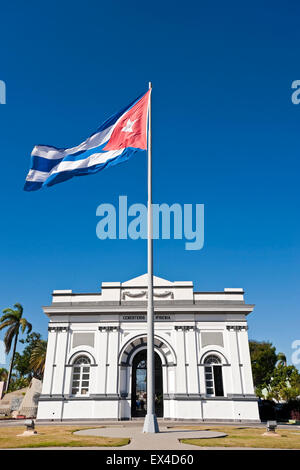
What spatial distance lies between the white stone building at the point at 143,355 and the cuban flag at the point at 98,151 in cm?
1197

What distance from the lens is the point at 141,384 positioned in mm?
25328

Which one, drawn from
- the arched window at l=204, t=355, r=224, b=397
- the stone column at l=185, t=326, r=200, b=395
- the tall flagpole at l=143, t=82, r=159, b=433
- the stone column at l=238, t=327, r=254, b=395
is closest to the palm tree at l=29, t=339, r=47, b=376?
the stone column at l=185, t=326, r=200, b=395

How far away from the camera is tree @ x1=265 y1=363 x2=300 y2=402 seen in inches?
1722

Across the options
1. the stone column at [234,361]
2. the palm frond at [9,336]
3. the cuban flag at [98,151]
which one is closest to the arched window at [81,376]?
the stone column at [234,361]

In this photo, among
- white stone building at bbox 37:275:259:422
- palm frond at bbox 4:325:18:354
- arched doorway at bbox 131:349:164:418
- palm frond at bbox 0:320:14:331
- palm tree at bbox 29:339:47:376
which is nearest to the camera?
white stone building at bbox 37:275:259:422

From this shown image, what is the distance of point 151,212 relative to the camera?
46.2 feet

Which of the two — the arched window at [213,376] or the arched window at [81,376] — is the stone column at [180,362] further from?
the arched window at [81,376]

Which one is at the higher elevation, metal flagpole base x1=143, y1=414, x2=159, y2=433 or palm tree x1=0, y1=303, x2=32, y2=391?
palm tree x1=0, y1=303, x2=32, y2=391

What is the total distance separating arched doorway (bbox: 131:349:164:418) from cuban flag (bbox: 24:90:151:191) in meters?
14.7

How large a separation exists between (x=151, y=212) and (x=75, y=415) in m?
16.1

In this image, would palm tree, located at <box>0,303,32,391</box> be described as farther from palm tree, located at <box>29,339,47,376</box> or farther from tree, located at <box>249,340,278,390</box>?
tree, located at <box>249,340,278,390</box>

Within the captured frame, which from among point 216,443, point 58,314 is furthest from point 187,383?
point 216,443

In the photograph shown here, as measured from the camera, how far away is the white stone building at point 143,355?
875 inches
